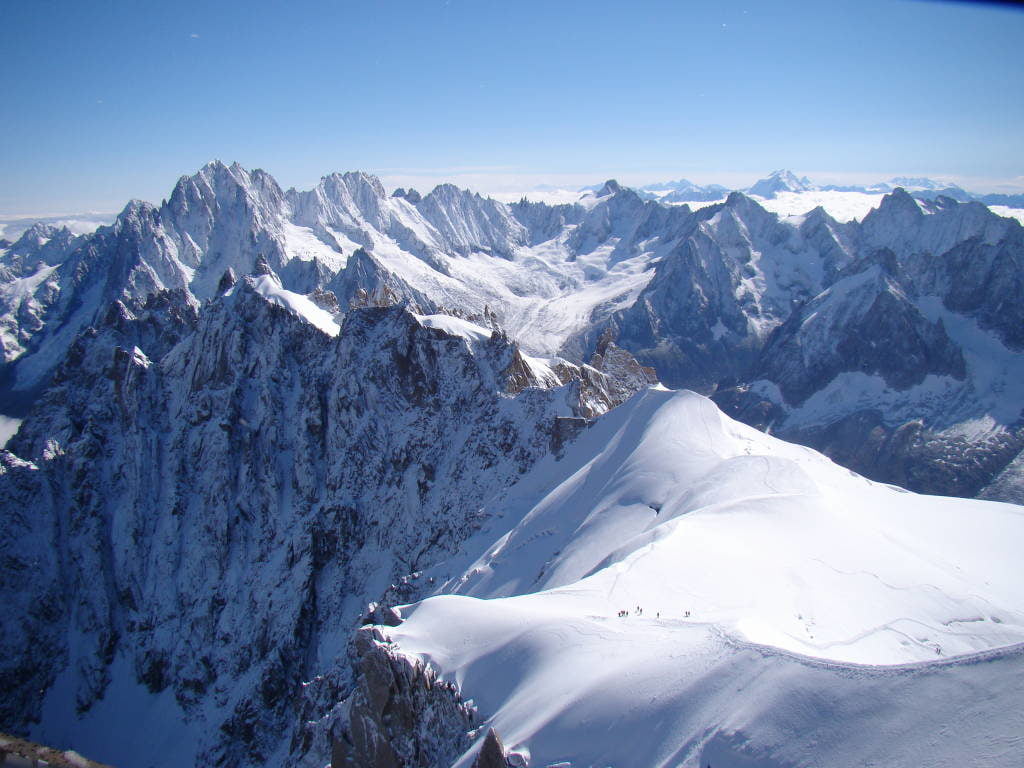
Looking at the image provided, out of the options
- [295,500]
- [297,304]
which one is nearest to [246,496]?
[295,500]

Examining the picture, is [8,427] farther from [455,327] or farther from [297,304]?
[455,327]

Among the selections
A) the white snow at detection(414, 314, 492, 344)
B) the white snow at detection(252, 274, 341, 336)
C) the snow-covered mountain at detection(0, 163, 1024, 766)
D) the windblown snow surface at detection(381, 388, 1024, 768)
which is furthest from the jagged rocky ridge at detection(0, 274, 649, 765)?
the windblown snow surface at detection(381, 388, 1024, 768)

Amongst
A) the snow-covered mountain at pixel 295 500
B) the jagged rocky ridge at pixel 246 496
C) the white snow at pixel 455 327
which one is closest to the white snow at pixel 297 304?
the snow-covered mountain at pixel 295 500

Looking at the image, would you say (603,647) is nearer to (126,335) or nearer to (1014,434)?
(126,335)

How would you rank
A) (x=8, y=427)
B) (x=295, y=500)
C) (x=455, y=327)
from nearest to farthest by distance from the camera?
(x=295, y=500) → (x=455, y=327) → (x=8, y=427)

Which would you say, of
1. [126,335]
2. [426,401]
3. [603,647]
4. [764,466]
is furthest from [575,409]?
[126,335]

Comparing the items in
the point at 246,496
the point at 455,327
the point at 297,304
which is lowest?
the point at 246,496
